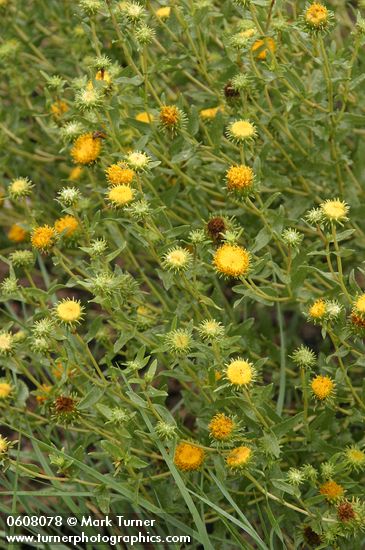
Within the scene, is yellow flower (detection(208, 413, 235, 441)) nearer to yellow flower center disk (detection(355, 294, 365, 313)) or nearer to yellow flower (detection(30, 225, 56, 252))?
yellow flower center disk (detection(355, 294, 365, 313))

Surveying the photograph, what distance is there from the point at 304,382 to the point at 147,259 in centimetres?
152

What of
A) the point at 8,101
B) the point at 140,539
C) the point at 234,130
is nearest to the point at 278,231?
the point at 234,130

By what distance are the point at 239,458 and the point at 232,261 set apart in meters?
0.62

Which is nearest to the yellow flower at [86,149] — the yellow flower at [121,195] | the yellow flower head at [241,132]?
the yellow flower at [121,195]

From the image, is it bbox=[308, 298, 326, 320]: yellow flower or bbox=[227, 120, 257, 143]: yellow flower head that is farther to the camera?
bbox=[227, 120, 257, 143]: yellow flower head

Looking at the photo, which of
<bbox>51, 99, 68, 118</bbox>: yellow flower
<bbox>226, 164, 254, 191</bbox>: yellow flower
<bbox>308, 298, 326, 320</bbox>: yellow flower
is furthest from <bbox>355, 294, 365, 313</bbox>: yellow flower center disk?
<bbox>51, 99, 68, 118</bbox>: yellow flower

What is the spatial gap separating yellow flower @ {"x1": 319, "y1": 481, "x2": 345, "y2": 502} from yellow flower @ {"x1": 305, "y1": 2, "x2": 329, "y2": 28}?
1.52 metres

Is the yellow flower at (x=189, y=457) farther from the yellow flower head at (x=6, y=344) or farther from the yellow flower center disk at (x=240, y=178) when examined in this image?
the yellow flower center disk at (x=240, y=178)

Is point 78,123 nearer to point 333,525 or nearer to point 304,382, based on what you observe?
point 304,382

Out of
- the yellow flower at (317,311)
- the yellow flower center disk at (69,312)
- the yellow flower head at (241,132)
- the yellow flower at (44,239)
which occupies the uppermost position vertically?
the yellow flower head at (241,132)

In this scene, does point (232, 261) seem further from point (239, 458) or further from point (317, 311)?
point (239, 458)

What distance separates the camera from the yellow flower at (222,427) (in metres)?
2.47

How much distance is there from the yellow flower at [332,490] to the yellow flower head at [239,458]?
0.30 metres

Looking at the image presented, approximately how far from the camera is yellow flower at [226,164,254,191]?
261cm
